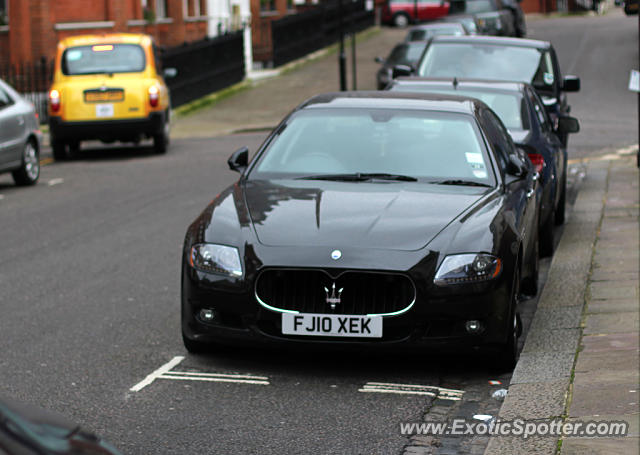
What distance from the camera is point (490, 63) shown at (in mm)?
15172

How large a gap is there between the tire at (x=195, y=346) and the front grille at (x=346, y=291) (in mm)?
697

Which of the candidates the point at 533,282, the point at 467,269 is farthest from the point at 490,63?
the point at 467,269

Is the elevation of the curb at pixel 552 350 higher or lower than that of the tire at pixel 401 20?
higher

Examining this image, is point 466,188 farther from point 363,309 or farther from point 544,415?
point 544,415

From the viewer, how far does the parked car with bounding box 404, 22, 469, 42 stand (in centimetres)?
3192

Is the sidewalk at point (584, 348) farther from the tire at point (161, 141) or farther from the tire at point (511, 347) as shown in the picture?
the tire at point (161, 141)

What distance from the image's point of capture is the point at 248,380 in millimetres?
6656

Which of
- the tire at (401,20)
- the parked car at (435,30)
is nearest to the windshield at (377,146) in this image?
the parked car at (435,30)

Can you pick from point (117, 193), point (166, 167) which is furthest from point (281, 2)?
point (117, 193)

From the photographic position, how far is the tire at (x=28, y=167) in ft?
53.9

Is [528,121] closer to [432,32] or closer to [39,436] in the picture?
[39,436]

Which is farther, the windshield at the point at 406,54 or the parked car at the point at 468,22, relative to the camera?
the parked car at the point at 468,22

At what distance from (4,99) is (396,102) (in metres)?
9.15

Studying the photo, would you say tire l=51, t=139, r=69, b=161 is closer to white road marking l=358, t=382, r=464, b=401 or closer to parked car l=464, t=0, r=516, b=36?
white road marking l=358, t=382, r=464, b=401
